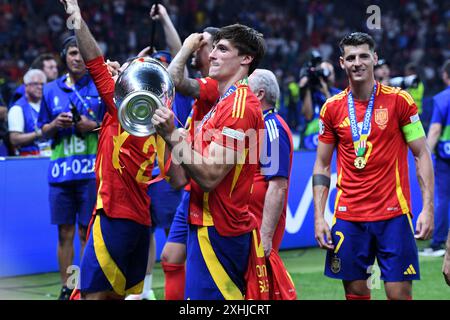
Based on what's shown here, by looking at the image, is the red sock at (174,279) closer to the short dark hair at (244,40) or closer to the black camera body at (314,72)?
the short dark hair at (244,40)

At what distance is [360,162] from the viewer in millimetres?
6285

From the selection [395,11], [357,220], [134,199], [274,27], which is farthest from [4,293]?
[395,11]

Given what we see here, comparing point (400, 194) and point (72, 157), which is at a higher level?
point (72, 157)

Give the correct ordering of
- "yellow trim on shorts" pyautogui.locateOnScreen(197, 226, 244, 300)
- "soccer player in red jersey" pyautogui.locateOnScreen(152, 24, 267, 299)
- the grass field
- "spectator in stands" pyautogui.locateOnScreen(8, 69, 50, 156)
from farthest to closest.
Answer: "spectator in stands" pyautogui.locateOnScreen(8, 69, 50, 156)
the grass field
"yellow trim on shorts" pyautogui.locateOnScreen(197, 226, 244, 300)
"soccer player in red jersey" pyautogui.locateOnScreen(152, 24, 267, 299)

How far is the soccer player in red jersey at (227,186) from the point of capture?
16.0 ft

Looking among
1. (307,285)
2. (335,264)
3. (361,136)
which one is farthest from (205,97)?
(307,285)

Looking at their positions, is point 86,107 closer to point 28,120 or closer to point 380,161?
point 28,120

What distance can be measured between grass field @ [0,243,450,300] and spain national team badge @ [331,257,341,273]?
2.19 metres

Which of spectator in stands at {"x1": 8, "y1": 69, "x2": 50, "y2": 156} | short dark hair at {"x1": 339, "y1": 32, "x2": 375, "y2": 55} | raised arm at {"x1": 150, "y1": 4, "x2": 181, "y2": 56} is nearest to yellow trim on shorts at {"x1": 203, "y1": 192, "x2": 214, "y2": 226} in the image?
short dark hair at {"x1": 339, "y1": 32, "x2": 375, "y2": 55}

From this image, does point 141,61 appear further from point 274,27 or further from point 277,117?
point 274,27

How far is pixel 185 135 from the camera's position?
15.4 ft

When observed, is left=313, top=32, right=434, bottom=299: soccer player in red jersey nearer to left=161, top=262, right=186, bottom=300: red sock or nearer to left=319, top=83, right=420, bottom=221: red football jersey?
left=319, top=83, right=420, bottom=221: red football jersey

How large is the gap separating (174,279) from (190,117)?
3.99 feet

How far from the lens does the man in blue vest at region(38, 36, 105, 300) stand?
8359 millimetres
